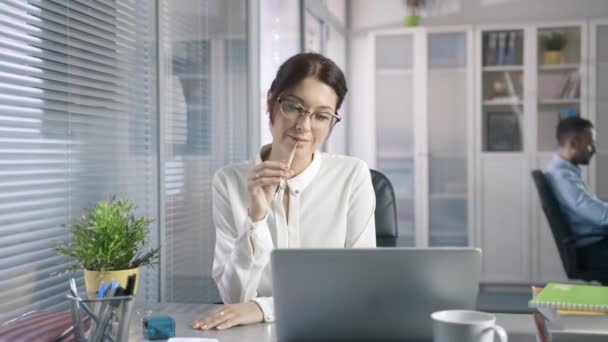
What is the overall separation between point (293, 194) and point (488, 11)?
426 centimetres

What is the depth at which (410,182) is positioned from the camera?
216 inches

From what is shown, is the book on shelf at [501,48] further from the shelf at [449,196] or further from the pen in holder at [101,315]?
the pen in holder at [101,315]

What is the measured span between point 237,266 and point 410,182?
4054 mm

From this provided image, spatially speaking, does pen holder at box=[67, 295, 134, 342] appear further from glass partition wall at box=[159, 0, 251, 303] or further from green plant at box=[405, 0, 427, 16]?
green plant at box=[405, 0, 427, 16]

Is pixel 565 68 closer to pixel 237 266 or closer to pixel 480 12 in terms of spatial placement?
pixel 480 12

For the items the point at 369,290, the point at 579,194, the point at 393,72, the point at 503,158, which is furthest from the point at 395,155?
the point at 369,290

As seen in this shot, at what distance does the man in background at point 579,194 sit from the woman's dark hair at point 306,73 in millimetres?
2200

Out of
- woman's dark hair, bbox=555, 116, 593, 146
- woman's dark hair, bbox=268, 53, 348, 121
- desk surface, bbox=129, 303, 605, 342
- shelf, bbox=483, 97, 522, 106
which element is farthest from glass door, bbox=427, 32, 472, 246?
desk surface, bbox=129, 303, 605, 342

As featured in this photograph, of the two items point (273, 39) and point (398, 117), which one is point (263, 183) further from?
point (398, 117)

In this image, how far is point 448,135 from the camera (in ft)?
17.7

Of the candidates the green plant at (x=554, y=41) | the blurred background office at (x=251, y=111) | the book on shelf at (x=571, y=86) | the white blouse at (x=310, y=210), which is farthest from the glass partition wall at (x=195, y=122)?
the book on shelf at (x=571, y=86)

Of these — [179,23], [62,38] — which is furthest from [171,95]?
[62,38]

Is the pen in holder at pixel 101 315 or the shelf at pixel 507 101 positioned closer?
the pen in holder at pixel 101 315

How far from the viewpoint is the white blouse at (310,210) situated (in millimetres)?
1736
